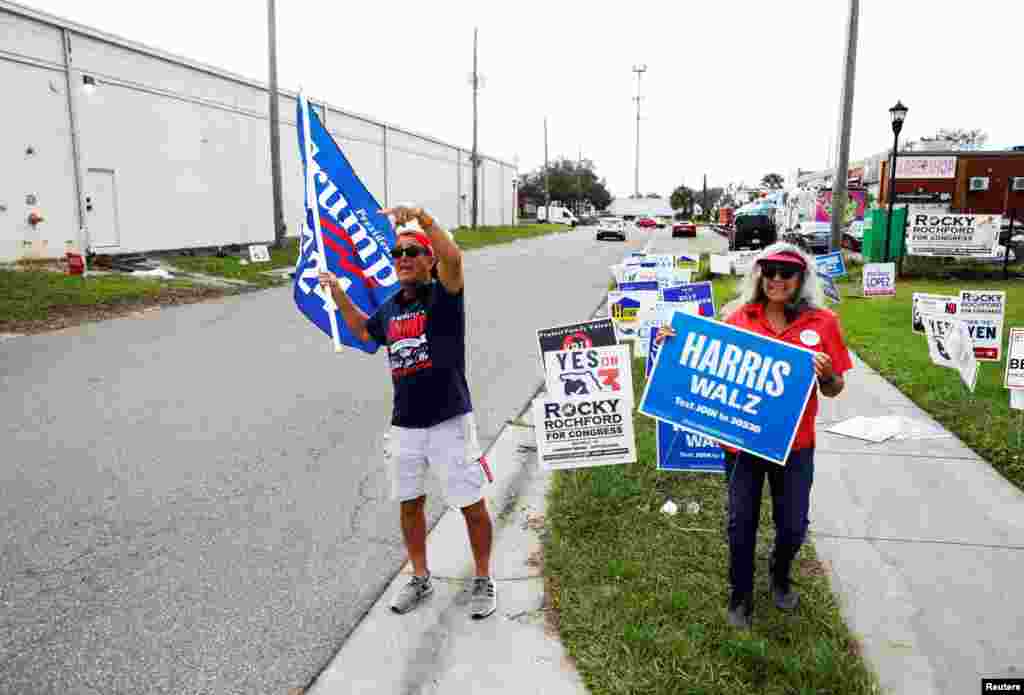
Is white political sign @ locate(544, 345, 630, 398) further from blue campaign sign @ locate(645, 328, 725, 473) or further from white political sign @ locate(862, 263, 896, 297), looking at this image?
white political sign @ locate(862, 263, 896, 297)

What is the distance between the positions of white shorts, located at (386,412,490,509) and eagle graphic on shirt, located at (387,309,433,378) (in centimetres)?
28

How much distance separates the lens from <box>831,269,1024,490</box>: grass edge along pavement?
6137mm

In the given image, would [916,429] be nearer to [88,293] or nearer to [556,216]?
[88,293]

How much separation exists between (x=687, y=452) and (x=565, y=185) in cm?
11213

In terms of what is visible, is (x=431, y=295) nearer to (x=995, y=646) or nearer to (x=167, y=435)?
(x=995, y=646)

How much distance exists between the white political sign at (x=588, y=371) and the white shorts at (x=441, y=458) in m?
1.56

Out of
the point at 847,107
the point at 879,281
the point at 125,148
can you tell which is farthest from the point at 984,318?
the point at 125,148

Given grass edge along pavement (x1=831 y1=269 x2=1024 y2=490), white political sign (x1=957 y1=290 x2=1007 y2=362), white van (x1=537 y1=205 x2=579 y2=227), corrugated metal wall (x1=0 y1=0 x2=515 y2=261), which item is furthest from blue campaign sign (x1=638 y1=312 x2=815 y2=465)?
white van (x1=537 y1=205 x2=579 y2=227)

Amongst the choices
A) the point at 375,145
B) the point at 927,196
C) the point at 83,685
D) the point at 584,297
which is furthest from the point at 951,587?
the point at 375,145

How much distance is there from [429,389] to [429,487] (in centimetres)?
208

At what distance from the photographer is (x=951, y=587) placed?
390cm

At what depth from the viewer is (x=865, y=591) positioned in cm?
387

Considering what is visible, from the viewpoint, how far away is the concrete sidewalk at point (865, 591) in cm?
321

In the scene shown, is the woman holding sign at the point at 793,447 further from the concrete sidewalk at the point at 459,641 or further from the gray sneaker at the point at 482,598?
the gray sneaker at the point at 482,598
